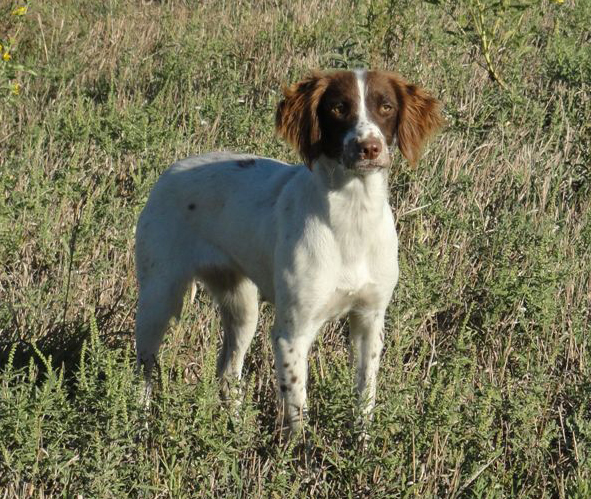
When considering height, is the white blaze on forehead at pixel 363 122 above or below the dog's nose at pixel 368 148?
above

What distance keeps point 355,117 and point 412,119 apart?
11.1 inches

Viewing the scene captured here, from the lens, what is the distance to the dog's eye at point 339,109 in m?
3.60

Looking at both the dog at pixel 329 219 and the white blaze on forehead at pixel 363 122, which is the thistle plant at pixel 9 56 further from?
the white blaze on forehead at pixel 363 122

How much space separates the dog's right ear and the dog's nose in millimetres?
264

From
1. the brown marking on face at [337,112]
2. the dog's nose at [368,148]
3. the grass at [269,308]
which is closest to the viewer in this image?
the grass at [269,308]

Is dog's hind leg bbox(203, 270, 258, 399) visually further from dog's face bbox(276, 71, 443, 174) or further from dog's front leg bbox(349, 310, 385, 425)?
dog's face bbox(276, 71, 443, 174)

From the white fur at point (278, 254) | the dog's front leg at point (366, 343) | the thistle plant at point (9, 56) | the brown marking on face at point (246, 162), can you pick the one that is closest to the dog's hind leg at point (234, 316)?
the white fur at point (278, 254)

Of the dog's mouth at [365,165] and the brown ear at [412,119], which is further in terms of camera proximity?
the brown ear at [412,119]

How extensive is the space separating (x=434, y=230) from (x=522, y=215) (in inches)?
16.6

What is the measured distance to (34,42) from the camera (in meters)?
8.05

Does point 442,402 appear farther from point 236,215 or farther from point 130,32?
point 130,32

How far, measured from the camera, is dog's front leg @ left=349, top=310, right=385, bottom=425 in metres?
3.82

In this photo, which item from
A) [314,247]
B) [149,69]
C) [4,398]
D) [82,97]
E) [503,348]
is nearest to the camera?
[4,398]

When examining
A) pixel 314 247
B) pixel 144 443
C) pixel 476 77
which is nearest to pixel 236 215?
pixel 314 247
